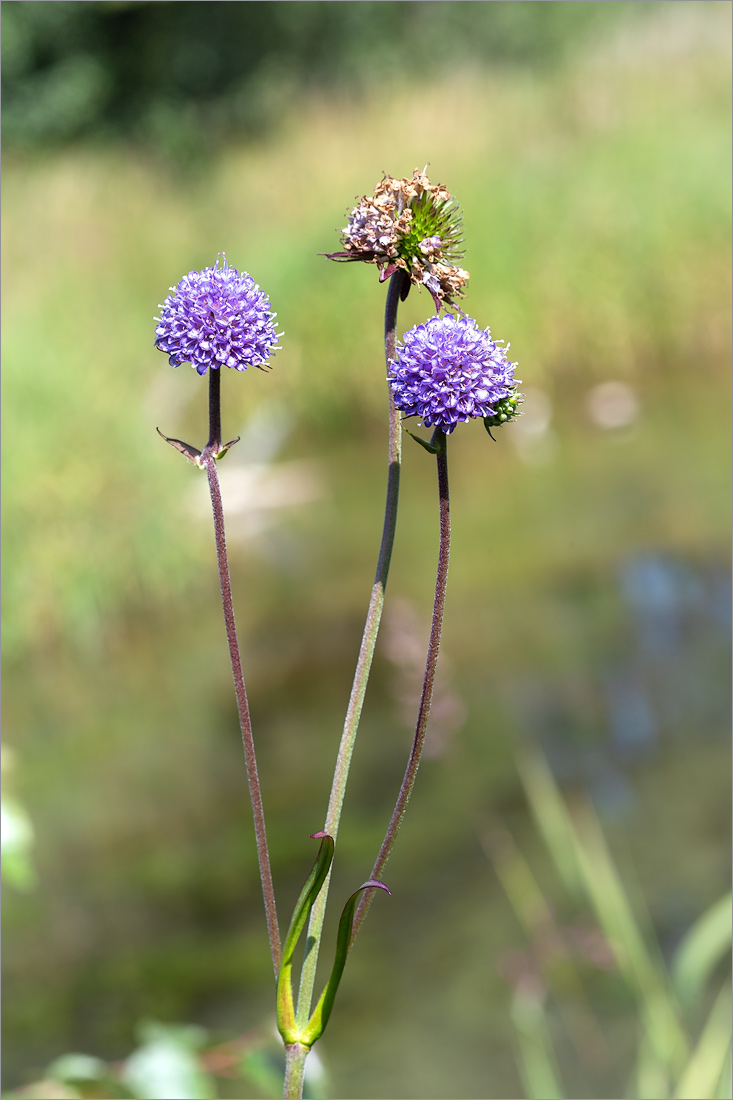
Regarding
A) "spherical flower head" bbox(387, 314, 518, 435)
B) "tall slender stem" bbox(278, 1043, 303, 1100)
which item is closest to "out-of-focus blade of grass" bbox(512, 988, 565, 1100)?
"tall slender stem" bbox(278, 1043, 303, 1100)

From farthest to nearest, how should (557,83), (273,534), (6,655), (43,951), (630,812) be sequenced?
(557,83) → (273,534) → (6,655) → (630,812) → (43,951)

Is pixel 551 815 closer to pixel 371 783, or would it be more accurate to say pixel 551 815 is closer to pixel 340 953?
pixel 371 783

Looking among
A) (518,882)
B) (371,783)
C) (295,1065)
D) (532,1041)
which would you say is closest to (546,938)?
(518,882)

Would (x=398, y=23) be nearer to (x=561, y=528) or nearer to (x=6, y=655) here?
(x=561, y=528)

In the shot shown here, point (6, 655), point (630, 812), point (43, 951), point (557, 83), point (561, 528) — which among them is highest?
point (557, 83)

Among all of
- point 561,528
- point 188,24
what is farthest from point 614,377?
point 188,24

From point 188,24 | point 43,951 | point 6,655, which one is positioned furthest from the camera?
point 188,24

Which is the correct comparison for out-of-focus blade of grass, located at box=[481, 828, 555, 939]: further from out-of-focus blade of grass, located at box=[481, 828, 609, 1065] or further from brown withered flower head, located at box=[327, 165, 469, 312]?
brown withered flower head, located at box=[327, 165, 469, 312]
